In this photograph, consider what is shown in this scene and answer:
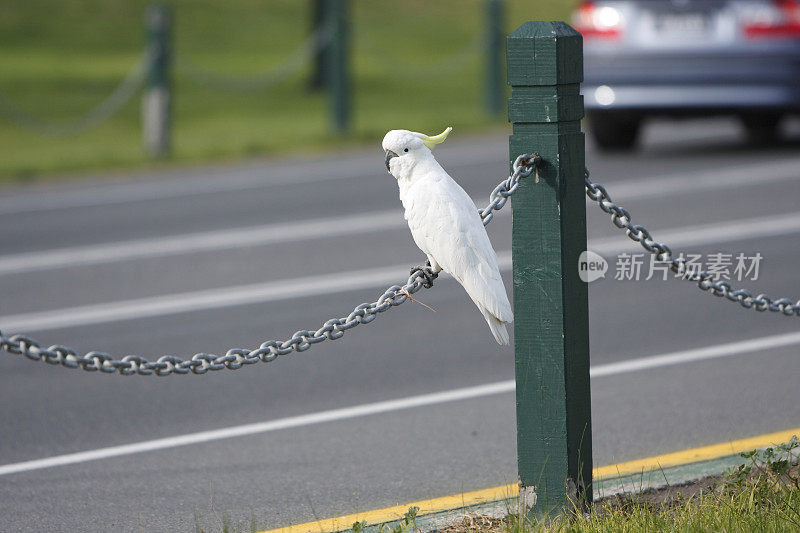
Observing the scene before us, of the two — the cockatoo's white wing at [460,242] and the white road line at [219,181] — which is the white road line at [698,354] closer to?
the cockatoo's white wing at [460,242]

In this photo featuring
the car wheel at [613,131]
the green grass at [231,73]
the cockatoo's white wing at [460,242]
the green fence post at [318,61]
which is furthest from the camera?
the green fence post at [318,61]

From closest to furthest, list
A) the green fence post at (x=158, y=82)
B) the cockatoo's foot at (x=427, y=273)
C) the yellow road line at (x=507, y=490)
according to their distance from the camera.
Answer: the cockatoo's foot at (x=427, y=273) < the yellow road line at (x=507, y=490) < the green fence post at (x=158, y=82)

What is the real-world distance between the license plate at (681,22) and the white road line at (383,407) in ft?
17.5

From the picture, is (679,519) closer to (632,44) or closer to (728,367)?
(728,367)

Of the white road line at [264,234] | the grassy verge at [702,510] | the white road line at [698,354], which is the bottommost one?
the white road line at [264,234]

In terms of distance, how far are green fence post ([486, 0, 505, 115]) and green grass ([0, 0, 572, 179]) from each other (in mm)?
356

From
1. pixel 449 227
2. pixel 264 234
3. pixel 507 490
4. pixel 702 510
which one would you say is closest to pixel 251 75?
pixel 264 234

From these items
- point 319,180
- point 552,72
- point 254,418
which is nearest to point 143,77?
point 319,180

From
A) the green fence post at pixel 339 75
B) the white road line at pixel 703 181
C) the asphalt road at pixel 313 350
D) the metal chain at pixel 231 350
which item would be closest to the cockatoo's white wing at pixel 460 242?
the metal chain at pixel 231 350

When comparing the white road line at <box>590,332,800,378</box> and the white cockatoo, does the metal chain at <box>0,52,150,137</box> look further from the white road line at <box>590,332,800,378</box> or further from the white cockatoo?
the white cockatoo

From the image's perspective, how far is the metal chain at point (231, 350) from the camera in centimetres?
358

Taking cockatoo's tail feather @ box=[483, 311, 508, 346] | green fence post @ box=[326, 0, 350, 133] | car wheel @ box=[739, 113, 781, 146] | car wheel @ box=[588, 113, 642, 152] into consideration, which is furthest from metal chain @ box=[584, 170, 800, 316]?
green fence post @ box=[326, 0, 350, 133]

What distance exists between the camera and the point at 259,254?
360 inches

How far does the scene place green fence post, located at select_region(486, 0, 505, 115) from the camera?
56.3 ft
